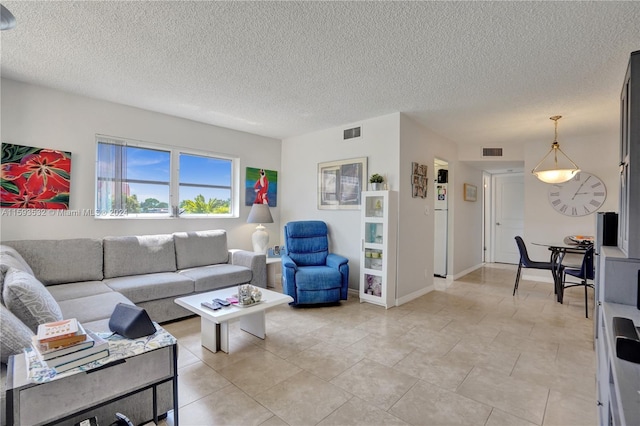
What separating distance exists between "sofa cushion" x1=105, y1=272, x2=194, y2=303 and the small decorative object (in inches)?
38.8

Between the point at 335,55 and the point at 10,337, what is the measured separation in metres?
2.63

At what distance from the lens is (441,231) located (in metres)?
5.75

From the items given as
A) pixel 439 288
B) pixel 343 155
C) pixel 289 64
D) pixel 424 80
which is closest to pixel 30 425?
pixel 289 64

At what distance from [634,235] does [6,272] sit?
3.85 metres

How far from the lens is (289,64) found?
2.65 m

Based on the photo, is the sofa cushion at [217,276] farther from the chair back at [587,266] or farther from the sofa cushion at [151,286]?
the chair back at [587,266]

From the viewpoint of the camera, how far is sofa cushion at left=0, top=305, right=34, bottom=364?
1329mm

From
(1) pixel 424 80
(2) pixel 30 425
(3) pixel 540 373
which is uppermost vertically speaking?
(1) pixel 424 80

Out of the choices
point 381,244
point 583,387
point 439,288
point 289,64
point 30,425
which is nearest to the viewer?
point 30,425

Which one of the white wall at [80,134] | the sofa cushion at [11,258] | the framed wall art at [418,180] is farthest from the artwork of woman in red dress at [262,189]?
the sofa cushion at [11,258]

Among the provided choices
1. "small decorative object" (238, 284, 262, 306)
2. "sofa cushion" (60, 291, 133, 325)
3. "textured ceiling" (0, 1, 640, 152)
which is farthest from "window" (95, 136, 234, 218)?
"small decorative object" (238, 284, 262, 306)

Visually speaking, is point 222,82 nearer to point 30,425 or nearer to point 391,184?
point 391,184

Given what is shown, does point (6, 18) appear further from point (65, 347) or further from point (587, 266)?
point (587, 266)

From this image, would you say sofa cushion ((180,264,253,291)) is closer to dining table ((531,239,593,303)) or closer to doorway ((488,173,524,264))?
dining table ((531,239,593,303))
